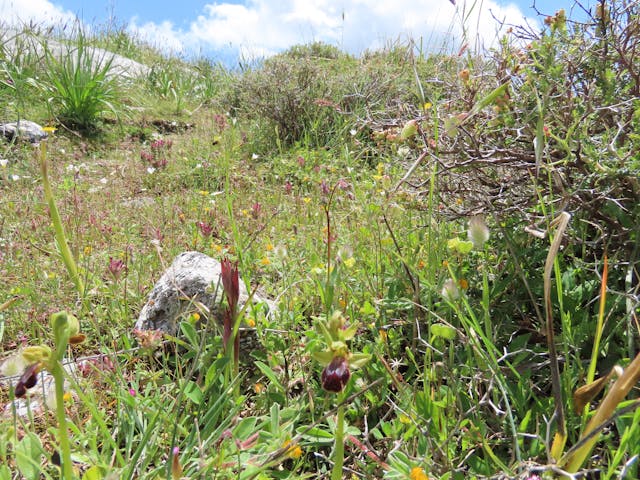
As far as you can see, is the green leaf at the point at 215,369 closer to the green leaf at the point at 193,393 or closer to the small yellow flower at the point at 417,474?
the green leaf at the point at 193,393

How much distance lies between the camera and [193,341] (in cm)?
125

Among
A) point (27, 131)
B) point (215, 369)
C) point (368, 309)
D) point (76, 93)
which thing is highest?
point (76, 93)

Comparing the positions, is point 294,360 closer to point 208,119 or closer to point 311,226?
point 311,226

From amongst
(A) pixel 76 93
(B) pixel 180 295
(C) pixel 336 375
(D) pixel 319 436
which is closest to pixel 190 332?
(B) pixel 180 295

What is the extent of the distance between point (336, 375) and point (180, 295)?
96 centimetres

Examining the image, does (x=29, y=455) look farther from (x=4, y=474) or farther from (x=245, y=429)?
(x=245, y=429)

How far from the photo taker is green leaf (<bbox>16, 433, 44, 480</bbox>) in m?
0.88

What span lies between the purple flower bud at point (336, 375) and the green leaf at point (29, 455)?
1.84 ft

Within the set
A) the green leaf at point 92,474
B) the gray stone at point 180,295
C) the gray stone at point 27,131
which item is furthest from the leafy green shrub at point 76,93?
the green leaf at point 92,474

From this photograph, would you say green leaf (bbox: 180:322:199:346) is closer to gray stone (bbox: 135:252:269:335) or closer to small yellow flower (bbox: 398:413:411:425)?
gray stone (bbox: 135:252:269:335)

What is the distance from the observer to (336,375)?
712 mm

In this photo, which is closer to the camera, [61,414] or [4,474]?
[61,414]

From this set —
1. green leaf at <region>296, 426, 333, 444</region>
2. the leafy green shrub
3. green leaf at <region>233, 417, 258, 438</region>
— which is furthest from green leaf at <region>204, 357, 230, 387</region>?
the leafy green shrub

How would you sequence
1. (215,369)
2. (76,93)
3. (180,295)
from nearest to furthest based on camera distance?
1. (215,369)
2. (180,295)
3. (76,93)
